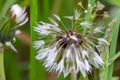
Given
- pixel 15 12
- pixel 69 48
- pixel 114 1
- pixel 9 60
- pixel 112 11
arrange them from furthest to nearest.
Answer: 1. pixel 9 60
2. pixel 112 11
3. pixel 114 1
4. pixel 15 12
5. pixel 69 48

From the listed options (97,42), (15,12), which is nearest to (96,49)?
(97,42)

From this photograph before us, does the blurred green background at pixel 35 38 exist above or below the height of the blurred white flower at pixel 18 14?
below

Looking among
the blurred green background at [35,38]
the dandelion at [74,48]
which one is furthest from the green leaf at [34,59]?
the dandelion at [74,48]

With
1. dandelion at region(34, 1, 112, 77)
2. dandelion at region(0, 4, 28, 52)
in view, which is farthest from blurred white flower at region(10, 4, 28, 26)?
dandelion at region(34, 1, 112, 77)

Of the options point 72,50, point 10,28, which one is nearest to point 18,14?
point 10,28

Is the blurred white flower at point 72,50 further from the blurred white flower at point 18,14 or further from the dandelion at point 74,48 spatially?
the blurred white flower at point 18,14

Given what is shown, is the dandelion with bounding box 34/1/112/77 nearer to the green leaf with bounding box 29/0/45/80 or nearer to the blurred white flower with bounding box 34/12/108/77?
the blurred white flower with bounding box 34/12/108/77

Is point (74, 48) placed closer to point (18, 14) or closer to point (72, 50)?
point (72, 50)

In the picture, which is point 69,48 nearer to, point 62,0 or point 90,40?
point 90,40
